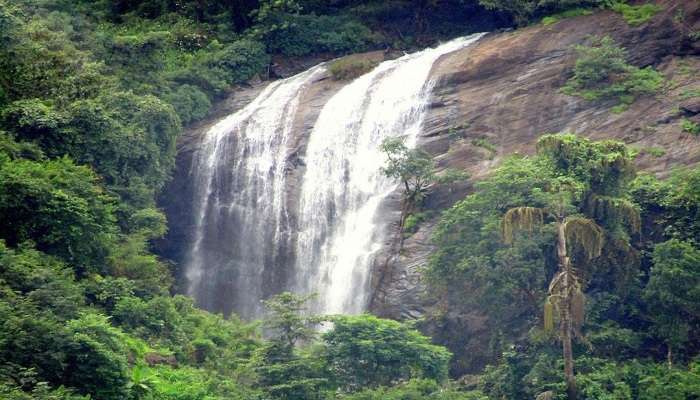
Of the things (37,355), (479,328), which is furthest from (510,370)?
(37,355)

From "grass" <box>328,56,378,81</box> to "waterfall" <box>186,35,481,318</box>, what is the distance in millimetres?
679

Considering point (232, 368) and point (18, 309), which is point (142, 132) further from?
point (18, 309)

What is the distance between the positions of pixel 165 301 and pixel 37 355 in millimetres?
8220

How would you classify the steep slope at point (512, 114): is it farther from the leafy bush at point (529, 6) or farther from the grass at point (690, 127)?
the leafy bush at point (529, 6)

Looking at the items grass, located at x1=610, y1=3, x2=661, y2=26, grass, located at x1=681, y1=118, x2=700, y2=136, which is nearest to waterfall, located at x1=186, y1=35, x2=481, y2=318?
grass, located at x1=610, y1=3, x2=661, y2=26

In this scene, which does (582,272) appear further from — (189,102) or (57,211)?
(189,102)

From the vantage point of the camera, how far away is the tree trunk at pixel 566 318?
3231 cm

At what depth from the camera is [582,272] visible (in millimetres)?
34844

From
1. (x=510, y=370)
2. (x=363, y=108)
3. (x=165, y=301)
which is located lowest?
(x=510, y=370)

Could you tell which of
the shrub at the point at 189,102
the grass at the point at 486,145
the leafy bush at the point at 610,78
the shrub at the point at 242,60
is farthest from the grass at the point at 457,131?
the shrub at the point at 242,60

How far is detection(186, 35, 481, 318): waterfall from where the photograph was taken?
41.3m

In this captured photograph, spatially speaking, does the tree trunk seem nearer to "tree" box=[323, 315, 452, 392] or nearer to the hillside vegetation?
the hillside vegetation

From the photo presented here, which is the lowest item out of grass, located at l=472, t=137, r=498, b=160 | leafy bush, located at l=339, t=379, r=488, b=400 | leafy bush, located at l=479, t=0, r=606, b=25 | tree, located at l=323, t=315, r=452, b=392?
leafy bush, located at l=339, t=379, r=488, b=400

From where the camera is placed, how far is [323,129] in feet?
147
